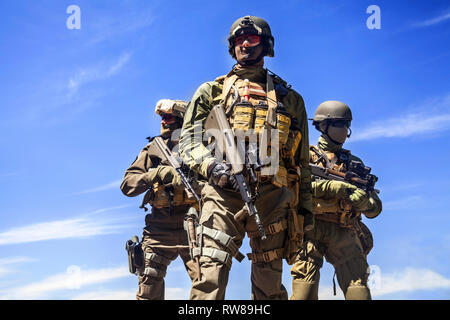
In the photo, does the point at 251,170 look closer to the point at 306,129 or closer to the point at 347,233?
the point at 306,129

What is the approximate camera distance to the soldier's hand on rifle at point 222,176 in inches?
203

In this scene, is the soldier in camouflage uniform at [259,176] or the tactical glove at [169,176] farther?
the tactical glove at [169,176]

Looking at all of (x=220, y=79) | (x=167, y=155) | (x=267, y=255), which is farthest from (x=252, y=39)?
(x=167, y=155)

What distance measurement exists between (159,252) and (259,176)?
3.88 metres

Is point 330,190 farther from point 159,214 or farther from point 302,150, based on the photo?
point 302,150

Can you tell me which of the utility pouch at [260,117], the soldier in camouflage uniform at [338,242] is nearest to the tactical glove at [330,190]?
the soldier in camouflage uniform at [338,242]

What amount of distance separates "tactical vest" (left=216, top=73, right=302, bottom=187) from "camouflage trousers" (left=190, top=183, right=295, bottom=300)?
227 mm

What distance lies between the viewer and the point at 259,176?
210 inches

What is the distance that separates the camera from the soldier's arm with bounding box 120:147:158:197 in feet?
28.4

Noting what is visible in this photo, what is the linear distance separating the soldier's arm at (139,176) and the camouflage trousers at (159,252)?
0.56 metres

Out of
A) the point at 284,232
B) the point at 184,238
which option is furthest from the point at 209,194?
the point at 184,238

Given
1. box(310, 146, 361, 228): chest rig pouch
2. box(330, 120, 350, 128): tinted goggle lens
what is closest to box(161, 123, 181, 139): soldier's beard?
box(310, 146, 361, 228): chest rig pouch

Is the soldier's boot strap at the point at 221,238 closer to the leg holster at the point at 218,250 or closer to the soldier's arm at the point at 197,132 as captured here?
the leg holster at the point at 218,250

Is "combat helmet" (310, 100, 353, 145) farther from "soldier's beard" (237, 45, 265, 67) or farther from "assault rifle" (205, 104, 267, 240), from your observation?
"assault rifle" (205, 104, 267, 240)
